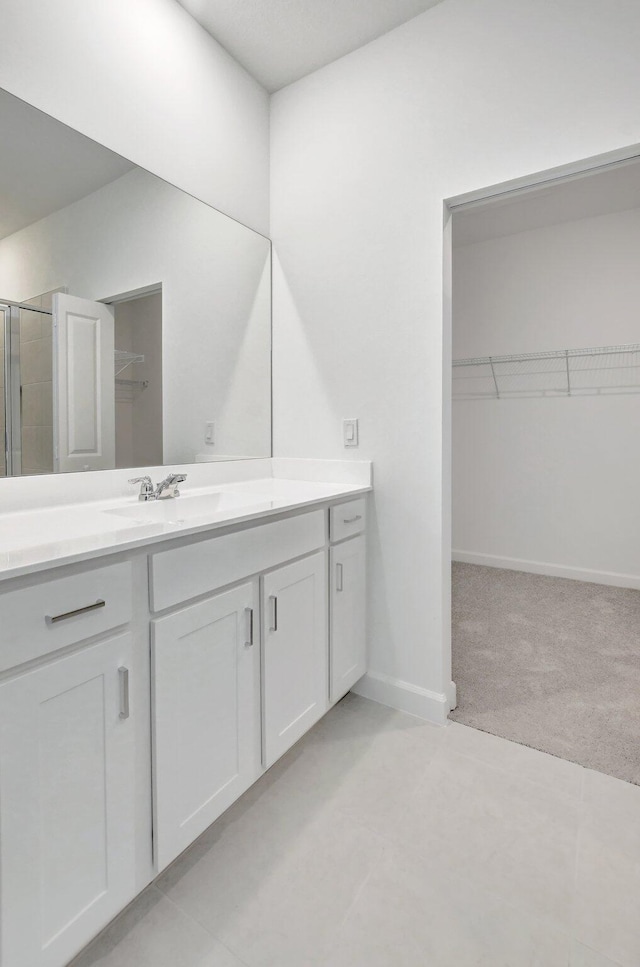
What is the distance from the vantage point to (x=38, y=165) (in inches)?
53.5

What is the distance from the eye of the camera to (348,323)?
197 centimetres

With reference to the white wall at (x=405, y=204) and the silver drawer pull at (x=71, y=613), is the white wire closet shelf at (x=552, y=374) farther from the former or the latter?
the silver drawer pull at (x=71, y=613)

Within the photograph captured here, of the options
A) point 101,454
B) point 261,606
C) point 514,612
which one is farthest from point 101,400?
point 514,612

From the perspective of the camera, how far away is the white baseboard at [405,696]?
183 centimetres

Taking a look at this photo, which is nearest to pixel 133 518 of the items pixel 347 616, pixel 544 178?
pixel 347 616

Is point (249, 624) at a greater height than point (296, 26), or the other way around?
point (296, 26)

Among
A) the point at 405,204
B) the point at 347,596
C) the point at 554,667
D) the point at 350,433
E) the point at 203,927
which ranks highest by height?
the point at 405,204

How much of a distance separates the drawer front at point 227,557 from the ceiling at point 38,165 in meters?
0.99

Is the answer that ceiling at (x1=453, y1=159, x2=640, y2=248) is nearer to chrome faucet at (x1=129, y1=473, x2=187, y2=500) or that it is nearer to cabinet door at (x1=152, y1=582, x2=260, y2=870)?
chrome faucet at (x1=129, y1=473, x2=187, y2=500)

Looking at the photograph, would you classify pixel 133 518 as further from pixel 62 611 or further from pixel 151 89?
pixel 151 89

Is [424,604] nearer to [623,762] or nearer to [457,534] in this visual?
[623,762]

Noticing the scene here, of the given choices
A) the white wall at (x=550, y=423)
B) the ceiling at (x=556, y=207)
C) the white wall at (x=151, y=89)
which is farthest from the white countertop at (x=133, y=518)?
the white wall at (x=550, y=423)

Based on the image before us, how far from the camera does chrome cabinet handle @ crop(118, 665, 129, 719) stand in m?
0.98

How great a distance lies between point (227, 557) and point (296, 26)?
1.98 meters
